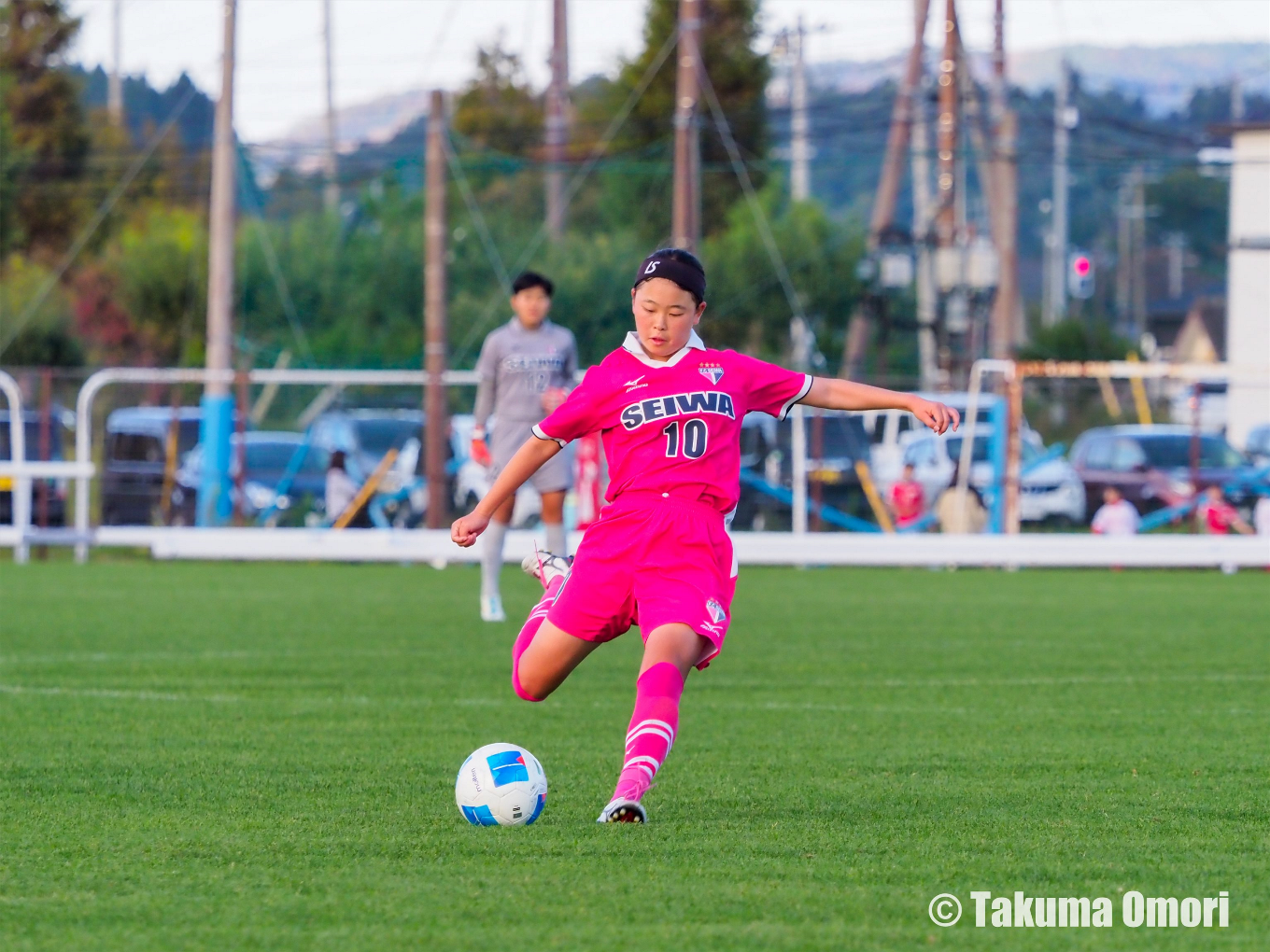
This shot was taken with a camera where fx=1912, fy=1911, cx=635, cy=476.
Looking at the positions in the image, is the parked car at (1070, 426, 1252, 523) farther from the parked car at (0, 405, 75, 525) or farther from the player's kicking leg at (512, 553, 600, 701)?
the player's kicking leg at (512, 553, 600, 701)

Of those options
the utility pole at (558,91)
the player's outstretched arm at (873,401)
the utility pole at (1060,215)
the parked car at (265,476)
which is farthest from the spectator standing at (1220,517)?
the utility pole at (1060,215)

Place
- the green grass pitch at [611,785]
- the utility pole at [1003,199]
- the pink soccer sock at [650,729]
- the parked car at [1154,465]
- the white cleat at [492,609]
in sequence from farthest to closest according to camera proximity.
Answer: the utility pole at [1003,199], the parked car at [1154,465], the white cleat at [492,609], the pink soccer sock at [650,729], the green grass pitch at [611,785]

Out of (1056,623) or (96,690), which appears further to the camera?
(1056,623)

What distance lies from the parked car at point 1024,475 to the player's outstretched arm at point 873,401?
16566 millimetres

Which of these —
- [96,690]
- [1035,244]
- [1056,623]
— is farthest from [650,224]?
[1035,244]

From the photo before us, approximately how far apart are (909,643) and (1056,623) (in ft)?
6.55

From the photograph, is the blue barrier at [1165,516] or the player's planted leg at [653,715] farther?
the blue barrier at [1165,516]

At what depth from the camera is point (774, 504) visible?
2223 cm

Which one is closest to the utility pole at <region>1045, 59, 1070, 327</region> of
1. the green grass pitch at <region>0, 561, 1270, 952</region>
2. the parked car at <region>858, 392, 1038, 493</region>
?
the parked car at <region>858, 392, 1038, 493</region>

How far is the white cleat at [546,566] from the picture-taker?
5832 mm

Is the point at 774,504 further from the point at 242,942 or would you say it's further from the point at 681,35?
the point at 242,942

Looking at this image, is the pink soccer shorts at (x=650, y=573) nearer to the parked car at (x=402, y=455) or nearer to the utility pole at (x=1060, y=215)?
the parked car at (x=402, y=455)

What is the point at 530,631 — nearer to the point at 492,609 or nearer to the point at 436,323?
the point at 492,609

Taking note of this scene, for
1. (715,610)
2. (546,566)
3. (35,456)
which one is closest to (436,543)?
(35,456)
